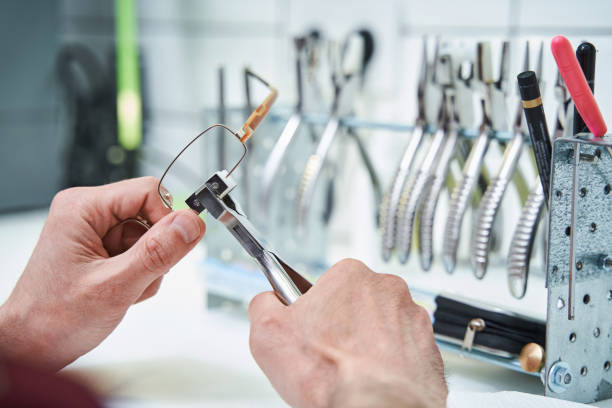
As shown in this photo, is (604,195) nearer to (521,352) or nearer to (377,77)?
(521,352)

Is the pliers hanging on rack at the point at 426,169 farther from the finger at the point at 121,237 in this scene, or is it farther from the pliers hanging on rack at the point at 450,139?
the finger at the point at 121,237

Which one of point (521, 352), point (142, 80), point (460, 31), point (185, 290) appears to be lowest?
point (185, 290)

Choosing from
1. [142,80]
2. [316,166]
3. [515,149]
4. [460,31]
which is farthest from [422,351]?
[142,80]

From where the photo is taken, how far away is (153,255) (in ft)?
2.15

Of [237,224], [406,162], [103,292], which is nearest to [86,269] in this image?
[103,292]

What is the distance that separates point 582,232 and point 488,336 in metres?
0.15

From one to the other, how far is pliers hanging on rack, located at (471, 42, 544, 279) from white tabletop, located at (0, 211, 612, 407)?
0.13m

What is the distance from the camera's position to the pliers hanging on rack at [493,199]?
0.73m

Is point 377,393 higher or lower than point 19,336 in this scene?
higher

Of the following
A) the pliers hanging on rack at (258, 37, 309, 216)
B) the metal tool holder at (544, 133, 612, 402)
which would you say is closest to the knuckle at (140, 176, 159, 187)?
the pliers hanging on rack at (258, 37, 309, 216)

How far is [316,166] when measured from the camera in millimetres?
909

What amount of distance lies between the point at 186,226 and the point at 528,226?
352 mm

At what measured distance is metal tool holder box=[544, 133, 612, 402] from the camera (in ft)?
2.03

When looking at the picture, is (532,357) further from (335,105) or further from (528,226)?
(335,105)
